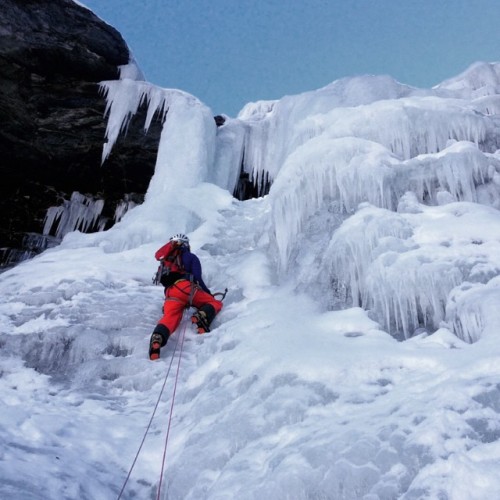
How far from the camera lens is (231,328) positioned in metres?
4.44

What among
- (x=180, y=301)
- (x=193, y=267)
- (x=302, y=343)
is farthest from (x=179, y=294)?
(x=302, y=343)

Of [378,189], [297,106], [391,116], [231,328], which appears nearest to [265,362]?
[231,328]

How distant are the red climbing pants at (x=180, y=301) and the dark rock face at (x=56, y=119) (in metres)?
6.56

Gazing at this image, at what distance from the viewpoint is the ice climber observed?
4.54 metres

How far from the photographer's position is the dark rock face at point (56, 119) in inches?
366

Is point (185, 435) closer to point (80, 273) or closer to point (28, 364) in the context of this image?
point (28, 364)

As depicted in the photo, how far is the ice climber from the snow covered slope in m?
0.16

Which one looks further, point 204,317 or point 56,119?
point 56,119

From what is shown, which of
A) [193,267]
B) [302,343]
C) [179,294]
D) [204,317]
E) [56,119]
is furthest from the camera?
[56,119]

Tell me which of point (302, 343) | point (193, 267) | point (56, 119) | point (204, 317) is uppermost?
point (56, 119)

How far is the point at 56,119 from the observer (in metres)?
10.2

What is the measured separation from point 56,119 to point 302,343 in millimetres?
8844

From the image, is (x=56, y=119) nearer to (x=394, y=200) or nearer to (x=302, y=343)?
(x=394, y=200)

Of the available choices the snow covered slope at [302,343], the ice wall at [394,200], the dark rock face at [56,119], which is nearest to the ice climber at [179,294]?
the snow covered slope at [302,343]
